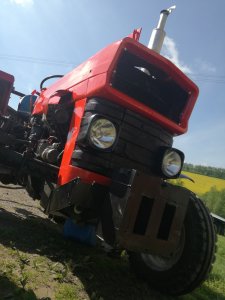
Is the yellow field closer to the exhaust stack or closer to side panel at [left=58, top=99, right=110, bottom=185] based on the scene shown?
the exhaust stack

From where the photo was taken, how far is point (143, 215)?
9.05 ft

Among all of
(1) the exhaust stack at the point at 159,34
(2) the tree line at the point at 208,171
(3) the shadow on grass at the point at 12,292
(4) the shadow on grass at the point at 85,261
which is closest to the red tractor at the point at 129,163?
(4) the shadow on grass at the point at 85,261

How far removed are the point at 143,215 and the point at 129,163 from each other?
65cm

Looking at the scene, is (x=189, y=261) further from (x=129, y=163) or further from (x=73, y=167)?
(x=73, y=167)

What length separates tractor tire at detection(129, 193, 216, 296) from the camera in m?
3.09

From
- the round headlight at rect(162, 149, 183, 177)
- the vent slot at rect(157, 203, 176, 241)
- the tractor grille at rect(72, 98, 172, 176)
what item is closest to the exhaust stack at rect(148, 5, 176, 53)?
the tractor grille at rect(72, 98, 172, 176)

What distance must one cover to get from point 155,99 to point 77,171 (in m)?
1.13

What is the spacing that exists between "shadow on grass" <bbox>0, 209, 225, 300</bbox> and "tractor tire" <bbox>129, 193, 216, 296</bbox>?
13 cm

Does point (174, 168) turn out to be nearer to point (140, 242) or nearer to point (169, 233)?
point (169, 233)

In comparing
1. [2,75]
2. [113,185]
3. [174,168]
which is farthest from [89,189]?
[2,75]

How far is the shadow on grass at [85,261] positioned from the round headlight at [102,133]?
110cm

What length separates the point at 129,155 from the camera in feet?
10.7

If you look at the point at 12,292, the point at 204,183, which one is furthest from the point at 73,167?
the point at 204,183

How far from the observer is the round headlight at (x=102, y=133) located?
9.92 ft
